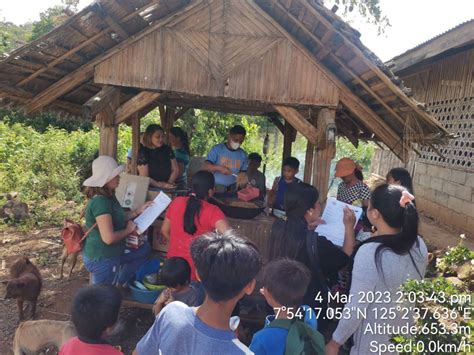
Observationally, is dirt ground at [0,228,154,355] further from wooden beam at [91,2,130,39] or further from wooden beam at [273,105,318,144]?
wooden beam at [91,2,130,39]

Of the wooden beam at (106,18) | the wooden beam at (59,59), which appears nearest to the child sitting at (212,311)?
the wooden beam at (106,18)

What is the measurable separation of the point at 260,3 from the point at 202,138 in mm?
9973

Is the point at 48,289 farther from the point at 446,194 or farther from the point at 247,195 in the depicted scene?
the point at 446,194

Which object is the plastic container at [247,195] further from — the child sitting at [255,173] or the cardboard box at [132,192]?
the child sitting at [255,173]

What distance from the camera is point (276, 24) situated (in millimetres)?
4098

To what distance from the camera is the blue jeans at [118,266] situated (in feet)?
11.4

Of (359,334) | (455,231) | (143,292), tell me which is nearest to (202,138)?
(455,231)

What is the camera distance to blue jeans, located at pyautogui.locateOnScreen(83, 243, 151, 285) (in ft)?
11.4

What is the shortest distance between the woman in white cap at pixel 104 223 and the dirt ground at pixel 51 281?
0.94 metres

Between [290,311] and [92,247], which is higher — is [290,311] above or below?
above

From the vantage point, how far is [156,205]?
12.7 feet

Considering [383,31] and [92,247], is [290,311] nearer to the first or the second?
[92,247]

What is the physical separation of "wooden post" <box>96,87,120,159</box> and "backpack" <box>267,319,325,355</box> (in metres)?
3.22

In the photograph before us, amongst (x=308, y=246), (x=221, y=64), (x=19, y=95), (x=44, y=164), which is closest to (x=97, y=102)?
(x=19, y=95)
